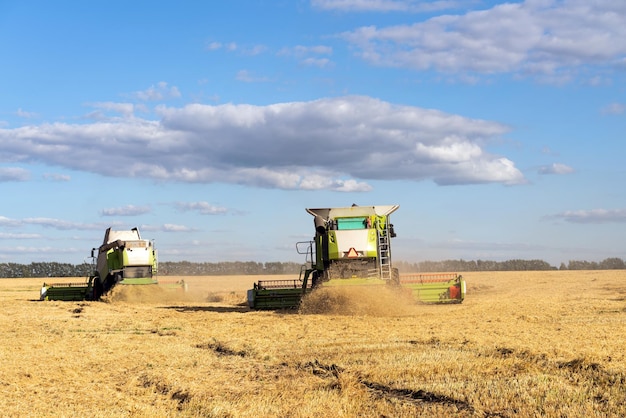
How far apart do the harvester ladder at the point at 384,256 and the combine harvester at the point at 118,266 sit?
1195 cm

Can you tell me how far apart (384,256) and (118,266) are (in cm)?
1346

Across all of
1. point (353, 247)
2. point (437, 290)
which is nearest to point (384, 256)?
point (353, 247)

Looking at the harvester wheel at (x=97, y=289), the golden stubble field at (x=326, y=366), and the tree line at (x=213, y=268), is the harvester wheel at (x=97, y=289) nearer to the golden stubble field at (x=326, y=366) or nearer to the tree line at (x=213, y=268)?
the golden stubble field at (x=326, y=366)

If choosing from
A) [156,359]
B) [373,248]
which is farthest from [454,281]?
[156,359]

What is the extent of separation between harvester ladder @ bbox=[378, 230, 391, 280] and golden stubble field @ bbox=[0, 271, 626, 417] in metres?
1.64

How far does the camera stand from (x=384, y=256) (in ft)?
66.3

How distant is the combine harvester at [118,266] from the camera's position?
28750 millimetres

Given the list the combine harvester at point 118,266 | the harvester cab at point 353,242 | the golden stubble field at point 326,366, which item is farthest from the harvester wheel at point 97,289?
the harvester cab at point 353,242

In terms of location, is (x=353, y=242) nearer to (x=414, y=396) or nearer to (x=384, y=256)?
(x=384, y=256)

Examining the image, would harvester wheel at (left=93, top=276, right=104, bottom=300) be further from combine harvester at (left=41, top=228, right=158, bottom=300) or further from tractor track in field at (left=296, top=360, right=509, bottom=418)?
tractor track in field at (left=296, top=360, right=509, bottom=418)

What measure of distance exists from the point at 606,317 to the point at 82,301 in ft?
70.1

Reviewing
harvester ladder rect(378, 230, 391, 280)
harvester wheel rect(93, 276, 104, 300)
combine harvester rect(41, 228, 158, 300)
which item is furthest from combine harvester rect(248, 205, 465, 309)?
harvester wheel rect(93, 276, 104, 300)

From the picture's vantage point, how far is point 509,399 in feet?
24.3

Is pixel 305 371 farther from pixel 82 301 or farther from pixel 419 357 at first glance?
pixel 82 301
